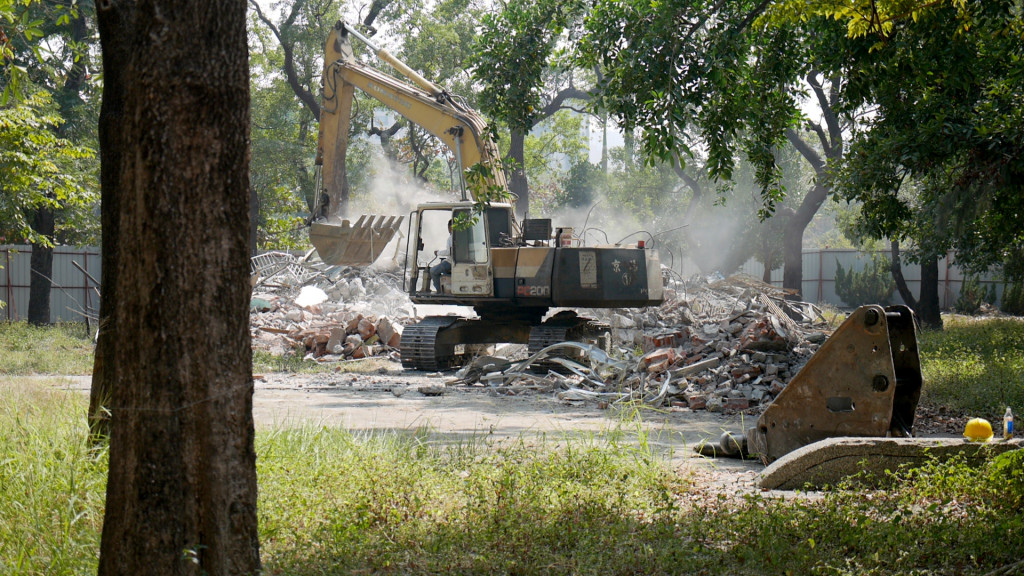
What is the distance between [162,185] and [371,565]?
208cm

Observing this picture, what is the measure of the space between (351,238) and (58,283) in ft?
46.7

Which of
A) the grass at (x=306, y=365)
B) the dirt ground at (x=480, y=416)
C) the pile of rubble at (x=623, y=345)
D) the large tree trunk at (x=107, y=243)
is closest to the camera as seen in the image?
the large tree trunk at (x=107, y=243)

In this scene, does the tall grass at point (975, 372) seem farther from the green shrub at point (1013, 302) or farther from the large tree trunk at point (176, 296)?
the green shrub at point (1013, 302)

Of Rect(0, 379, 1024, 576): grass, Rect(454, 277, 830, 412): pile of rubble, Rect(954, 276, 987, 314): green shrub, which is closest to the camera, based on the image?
Rect(0, 379, 1024, 576): grass

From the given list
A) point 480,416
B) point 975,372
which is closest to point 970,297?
point 975,372

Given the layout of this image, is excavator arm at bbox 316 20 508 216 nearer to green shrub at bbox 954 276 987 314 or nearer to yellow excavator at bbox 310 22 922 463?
yellow excavator at bbox 310 22 922 463

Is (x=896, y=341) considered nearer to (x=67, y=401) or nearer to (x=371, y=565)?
(x=371, y=565)

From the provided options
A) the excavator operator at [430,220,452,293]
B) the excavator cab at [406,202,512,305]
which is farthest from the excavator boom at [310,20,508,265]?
the excavator operator at [430,220,452,293]

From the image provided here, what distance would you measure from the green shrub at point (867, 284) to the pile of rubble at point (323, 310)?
2159 centimetres

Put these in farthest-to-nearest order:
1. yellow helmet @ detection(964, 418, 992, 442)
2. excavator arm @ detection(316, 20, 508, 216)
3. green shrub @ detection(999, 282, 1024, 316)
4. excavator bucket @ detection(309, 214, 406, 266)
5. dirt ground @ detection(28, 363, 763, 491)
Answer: green shrub @ detection(999, 282, 1024, 316) < excavator bucket @ detection(309, 214, 406, 266) < excavator arm @ detection(316, 20, 508, 216) < dirt ground @ detection(28, 363, 763, 491) < yellow helmet @ detection(964, 418, 992, 442)

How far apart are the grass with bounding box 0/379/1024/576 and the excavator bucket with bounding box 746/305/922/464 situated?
82 cm

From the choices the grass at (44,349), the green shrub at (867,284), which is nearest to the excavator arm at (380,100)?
the grass at (44,349)

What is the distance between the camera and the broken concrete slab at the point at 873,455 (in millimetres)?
5996

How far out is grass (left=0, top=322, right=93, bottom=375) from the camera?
1548cm
